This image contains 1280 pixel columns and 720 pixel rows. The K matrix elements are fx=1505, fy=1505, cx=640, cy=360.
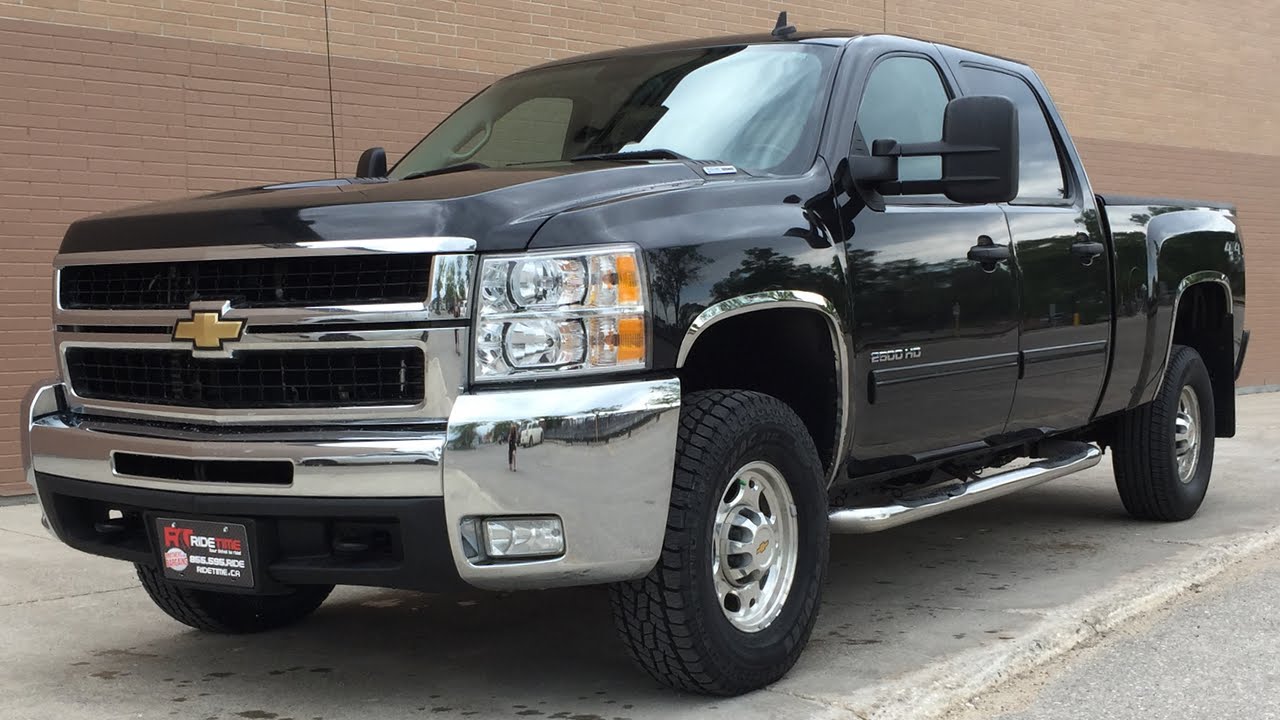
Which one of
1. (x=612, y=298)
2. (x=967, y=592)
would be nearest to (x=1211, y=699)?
(x=967, y=592)

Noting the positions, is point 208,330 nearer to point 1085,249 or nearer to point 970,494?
point 970,494

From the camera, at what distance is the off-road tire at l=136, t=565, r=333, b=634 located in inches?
202

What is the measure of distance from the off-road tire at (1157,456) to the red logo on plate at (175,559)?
184 inches

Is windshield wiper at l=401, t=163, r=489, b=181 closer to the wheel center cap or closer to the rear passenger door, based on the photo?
the wheel center cap

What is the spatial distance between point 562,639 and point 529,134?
5.91 feet

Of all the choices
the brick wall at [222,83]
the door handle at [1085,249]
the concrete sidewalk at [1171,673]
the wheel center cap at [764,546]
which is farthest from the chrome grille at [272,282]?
the brick wall at [222,83]

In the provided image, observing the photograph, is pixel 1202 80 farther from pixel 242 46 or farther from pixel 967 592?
pixel 967 592

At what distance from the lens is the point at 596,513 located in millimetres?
3805

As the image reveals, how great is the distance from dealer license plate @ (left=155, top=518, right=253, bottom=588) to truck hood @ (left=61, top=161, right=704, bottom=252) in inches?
30.1

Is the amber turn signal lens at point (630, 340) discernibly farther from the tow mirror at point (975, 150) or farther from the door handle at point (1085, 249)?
the door handle at point (1085, 249)

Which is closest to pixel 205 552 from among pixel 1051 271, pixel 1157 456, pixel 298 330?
pixel 298 330

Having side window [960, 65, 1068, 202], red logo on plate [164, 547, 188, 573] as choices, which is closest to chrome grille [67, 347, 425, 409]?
red logo on plate [164, 547, 188, 573]

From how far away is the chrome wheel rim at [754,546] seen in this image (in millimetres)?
4250

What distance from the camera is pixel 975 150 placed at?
4781 mm
